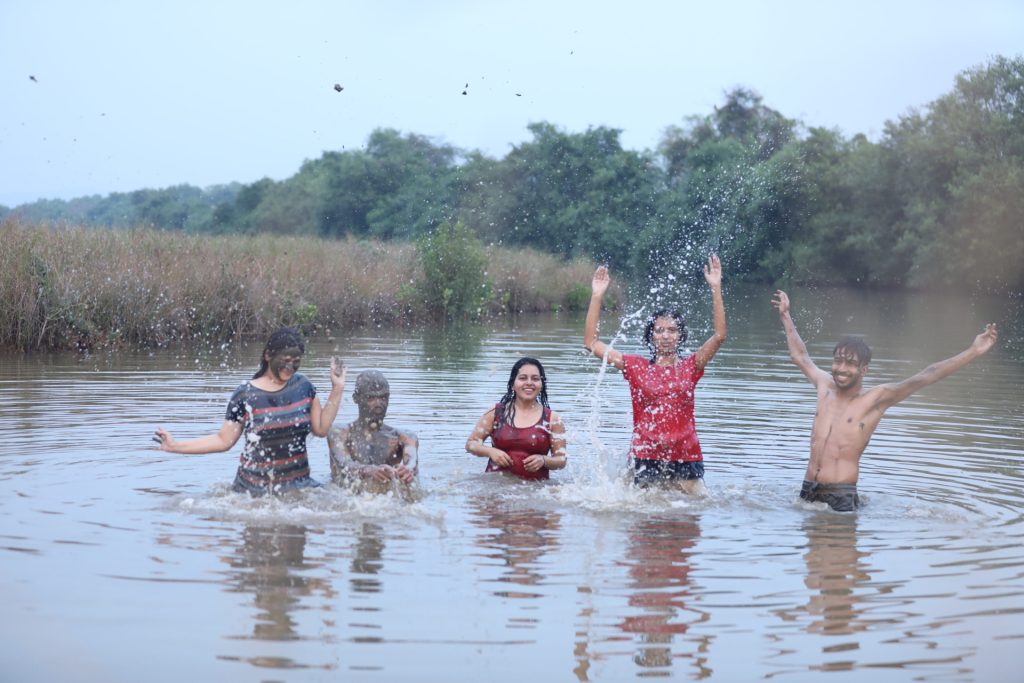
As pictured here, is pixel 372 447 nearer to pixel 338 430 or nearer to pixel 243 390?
pixel 338 430

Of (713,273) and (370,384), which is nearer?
(370,384)

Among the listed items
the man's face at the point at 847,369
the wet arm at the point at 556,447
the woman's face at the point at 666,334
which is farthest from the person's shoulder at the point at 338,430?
the man's face at the point at 847,369

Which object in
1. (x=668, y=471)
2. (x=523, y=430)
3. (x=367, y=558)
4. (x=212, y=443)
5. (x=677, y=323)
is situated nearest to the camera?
(x=367, y=558)

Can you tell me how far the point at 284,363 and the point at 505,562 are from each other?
214 cm

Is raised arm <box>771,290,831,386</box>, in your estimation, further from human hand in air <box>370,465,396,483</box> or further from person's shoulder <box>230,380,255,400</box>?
person's shoulder <box>230,380,255,400</box>

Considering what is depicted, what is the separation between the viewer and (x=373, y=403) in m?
9.03

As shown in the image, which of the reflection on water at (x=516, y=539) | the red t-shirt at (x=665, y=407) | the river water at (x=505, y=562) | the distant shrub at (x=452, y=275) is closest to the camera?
the river water at (x=505, y=562)

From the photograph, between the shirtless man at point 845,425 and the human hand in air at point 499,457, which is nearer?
the shirtless man at point 845,425

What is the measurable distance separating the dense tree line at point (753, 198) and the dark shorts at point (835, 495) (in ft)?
142

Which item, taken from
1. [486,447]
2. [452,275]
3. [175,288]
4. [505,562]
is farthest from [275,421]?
[452,275]

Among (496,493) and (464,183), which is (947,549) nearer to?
(496,493)

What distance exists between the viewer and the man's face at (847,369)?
9.15 m

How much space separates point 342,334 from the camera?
25594 mm

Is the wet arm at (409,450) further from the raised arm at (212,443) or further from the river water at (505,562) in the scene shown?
the raised arm at (212,443)
